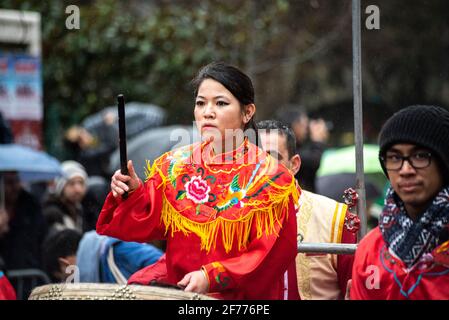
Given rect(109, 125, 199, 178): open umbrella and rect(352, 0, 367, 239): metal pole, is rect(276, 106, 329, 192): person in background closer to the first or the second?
rect(109, 125, 199, 178): open umbrella

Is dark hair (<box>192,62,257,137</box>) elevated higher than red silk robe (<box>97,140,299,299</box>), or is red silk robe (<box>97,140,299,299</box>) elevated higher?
dark hair (<box>192,62,257,137</box>)

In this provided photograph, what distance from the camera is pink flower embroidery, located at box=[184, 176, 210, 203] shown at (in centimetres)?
454

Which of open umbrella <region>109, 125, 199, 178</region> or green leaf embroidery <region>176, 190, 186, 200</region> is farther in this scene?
open umbrella <region>109, 125, 199, 178</region>

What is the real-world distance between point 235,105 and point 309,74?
15.0 meters

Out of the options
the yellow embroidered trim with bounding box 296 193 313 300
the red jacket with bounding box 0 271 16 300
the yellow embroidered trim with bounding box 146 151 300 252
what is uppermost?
the yellow embroidered trim with bounding box 146 151 300 252

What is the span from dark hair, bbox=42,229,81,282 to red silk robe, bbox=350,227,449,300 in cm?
344

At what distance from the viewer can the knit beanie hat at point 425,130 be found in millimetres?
3762

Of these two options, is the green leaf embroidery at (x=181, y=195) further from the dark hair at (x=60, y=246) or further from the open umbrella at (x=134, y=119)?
the open umbrella at (x=134, y=119)

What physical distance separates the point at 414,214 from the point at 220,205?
100cm

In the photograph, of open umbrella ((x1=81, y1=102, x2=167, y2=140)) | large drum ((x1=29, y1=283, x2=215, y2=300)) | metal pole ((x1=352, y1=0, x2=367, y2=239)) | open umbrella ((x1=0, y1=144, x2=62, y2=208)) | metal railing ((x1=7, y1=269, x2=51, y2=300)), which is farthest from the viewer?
open umbrella ((x1=81, y1=102, x2=167, y2=140))

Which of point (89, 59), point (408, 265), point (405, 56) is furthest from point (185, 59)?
point (408, 265)

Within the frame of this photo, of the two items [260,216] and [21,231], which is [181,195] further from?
[21,231]

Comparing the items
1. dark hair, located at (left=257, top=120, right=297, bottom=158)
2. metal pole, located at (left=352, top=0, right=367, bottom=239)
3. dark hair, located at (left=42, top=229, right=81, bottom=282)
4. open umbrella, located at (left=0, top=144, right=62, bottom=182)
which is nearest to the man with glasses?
metal pole, located at (left=352, top=0, right=367, bottom=239)
